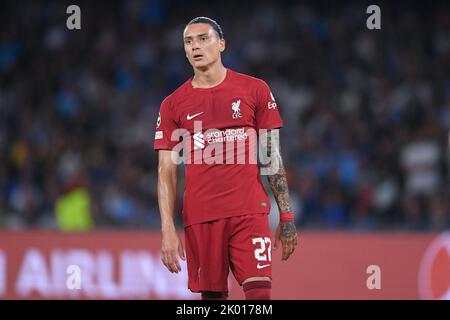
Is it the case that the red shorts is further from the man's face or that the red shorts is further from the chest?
the man's face

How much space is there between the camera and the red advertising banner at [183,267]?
11.8 m

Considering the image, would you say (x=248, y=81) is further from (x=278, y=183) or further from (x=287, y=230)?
(x=287, y=230)

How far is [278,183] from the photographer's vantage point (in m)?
7.18

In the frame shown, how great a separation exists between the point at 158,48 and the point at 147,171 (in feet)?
11.0

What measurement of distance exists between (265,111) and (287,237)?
88cm

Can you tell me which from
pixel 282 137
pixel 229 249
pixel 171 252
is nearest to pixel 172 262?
pixel 171 252

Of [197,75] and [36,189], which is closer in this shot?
[197,75]

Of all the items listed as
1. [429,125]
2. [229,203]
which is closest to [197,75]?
[229,203]

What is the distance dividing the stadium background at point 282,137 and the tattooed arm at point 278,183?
4.97 meters

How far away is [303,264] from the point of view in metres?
12.1

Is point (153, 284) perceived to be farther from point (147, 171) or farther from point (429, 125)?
point (429, 125)

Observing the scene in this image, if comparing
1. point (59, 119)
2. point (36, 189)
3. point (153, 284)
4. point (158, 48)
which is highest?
point (158, 48)

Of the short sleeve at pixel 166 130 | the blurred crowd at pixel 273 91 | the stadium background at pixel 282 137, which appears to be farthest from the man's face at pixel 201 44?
the blurred crowd at pixel 273 91

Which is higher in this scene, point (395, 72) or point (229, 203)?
point (395, 72)
